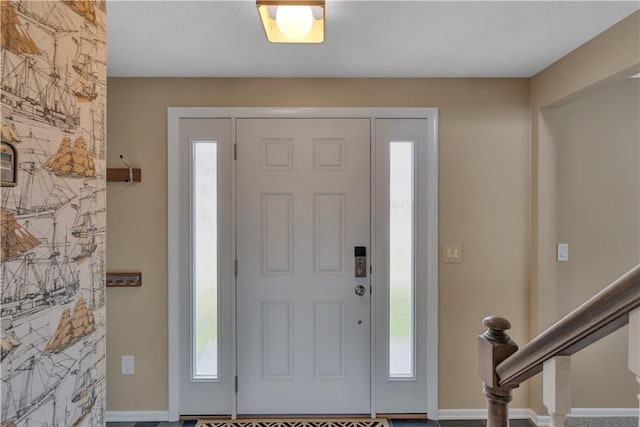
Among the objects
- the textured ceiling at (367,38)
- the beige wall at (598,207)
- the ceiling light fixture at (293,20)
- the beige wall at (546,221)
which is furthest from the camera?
the beige wall at (598,207)

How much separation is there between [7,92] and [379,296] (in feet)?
6.82

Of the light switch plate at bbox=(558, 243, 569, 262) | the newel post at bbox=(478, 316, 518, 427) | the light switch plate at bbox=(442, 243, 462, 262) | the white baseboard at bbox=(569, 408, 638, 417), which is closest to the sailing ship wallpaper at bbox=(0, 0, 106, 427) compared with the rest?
the newel post at bbox=(478, 316, 518, 427)

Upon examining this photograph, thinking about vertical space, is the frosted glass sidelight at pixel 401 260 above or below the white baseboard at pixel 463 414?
above

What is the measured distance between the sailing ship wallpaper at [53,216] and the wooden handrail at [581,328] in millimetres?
1112

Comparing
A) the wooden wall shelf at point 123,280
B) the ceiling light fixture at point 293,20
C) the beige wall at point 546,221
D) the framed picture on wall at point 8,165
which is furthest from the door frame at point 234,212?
the framed picture on wall at point 8,165

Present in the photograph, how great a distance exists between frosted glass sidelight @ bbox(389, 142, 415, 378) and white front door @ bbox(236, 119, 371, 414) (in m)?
0.17

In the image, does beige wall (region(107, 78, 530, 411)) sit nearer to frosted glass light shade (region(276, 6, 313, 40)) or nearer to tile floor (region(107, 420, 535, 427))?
tile floor (region(107, 420, 535, 427))

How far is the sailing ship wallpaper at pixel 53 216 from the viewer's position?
741mm

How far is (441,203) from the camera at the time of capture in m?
2.31

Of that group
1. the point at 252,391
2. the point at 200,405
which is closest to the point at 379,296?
the point at 252,391

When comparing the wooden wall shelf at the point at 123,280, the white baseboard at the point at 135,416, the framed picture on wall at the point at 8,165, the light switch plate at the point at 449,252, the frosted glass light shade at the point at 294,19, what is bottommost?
the white baseboard at the point at 135,416

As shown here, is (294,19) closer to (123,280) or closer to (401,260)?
(401,260)

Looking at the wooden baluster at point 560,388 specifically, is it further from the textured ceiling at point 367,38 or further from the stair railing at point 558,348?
the textured ceiling at point 367,38

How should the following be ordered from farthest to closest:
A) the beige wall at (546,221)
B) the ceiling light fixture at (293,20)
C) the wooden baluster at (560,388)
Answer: the beige wall at (546,221) < the ceiling light fixture at (293,20) < the wooden baluster at (560,388)
